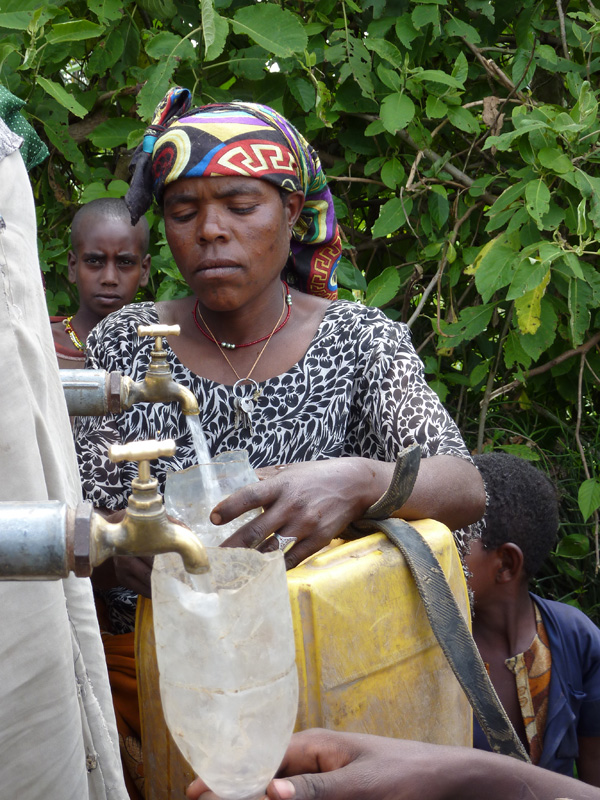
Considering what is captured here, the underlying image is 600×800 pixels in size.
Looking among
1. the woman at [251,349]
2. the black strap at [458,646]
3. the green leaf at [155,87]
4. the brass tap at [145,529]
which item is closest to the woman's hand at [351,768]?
the black strap at [458,646]

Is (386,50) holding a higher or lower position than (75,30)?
lower

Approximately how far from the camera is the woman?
6.31 ft

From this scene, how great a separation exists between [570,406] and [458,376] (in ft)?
1.63

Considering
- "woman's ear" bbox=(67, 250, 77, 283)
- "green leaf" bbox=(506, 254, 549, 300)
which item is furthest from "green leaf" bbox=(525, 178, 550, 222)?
"woman's ear" bbox=(67, 250, 77, 283)

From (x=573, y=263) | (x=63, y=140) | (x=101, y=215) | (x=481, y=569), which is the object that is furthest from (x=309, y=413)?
(x=101, y=215)

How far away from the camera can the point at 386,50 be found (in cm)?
290

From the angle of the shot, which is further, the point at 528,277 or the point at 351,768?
the point at 528,277

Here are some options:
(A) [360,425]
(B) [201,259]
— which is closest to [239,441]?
(A) [360,425]

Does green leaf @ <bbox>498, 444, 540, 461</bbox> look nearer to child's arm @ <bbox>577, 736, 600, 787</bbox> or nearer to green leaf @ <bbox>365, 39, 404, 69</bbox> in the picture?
child's arm @ <bbox>577, 736, 600, 787</bbox>

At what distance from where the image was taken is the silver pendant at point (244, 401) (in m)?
1.97

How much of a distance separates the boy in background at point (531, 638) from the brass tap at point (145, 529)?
1.70m

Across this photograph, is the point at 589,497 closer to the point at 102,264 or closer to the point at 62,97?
the point at 102,264

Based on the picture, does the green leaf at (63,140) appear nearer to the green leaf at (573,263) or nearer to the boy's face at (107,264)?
the boy's face at (107,264)

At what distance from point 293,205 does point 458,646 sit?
1.12 metres
